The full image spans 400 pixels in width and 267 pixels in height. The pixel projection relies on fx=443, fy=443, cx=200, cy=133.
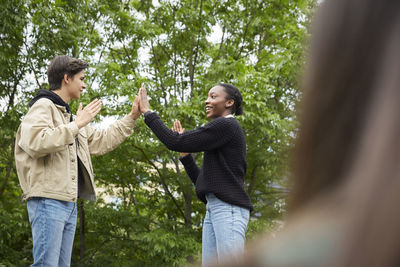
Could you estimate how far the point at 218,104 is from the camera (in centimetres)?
369

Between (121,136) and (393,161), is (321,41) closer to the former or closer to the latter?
(393,161)

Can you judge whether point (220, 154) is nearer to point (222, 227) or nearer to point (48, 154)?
point (222, 227)

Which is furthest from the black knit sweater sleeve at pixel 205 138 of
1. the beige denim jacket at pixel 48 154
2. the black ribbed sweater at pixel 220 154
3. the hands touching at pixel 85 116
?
the beige denim jacket at pixel 48 154

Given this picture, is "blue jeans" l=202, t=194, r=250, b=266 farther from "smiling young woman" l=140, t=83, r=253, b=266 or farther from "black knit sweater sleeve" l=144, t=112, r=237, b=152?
"black knit sweater sleeve" l=144, t=112, r=237, b=152

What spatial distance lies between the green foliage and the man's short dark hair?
100 inches

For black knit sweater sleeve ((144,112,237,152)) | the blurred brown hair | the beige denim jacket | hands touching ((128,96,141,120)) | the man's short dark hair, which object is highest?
the man's short dark hair

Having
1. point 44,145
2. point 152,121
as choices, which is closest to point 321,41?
point 44,145

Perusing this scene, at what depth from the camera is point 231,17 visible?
748cm

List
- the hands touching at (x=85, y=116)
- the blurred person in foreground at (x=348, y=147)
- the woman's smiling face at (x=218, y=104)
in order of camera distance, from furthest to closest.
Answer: the woman's smiling face at (x=218, y=104), the hands touching at (x=85, y=116), the blurred person in foreground at (x=348, y=147)

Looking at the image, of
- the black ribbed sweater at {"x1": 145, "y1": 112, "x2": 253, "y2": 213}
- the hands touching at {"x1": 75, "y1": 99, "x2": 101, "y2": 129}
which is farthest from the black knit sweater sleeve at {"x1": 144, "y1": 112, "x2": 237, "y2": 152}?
the hands touching at {"x1": 75, "y1": 99, "x2": 101, "y2": 129}

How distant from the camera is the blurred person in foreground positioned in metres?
0.45

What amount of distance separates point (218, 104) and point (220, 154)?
0.54 m

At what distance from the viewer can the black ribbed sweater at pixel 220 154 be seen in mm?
3238

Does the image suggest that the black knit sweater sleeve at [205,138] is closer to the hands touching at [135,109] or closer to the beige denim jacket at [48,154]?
the hands touching at [135,109]
